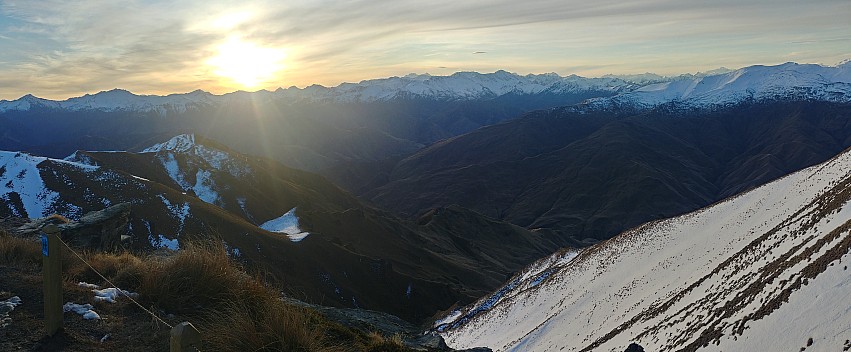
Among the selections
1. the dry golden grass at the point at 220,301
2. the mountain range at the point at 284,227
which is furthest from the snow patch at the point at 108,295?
the mountain range at the point at 284,227

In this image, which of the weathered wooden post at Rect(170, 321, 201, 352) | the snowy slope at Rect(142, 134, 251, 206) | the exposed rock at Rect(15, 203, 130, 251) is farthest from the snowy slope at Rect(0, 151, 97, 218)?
the weathered wooden post at Rect(170, 321, 201, 352)

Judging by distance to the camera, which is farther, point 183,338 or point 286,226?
point 286,226

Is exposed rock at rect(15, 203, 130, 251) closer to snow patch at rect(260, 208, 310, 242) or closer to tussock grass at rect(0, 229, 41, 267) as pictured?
tussock grass at rect(0, 229, 41, 267)

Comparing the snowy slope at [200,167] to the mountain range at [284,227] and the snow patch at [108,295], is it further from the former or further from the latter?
the snow patch at [108,295]

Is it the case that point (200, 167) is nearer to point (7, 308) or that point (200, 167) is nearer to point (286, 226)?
point (286, 226)

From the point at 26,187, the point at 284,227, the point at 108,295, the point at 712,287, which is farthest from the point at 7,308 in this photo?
the point at 26,187

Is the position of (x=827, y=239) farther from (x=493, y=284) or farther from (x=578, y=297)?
(x=493, y=284)
